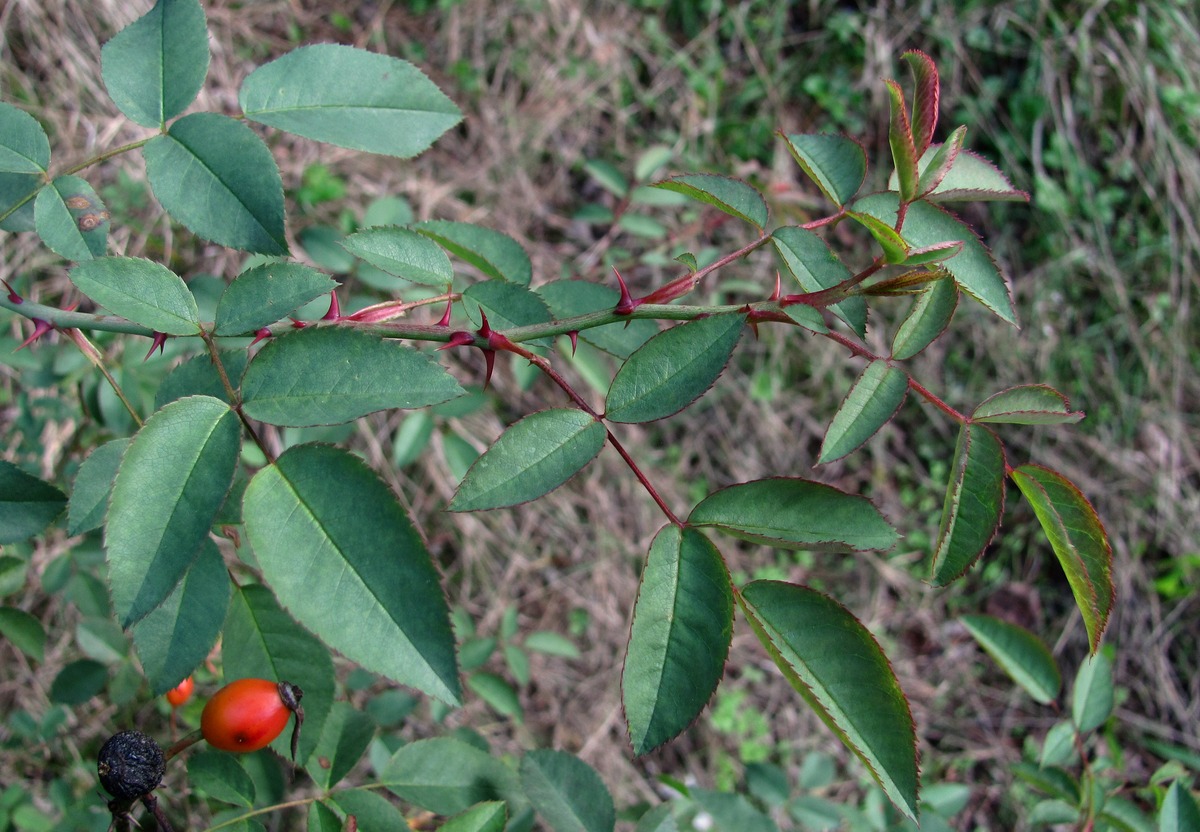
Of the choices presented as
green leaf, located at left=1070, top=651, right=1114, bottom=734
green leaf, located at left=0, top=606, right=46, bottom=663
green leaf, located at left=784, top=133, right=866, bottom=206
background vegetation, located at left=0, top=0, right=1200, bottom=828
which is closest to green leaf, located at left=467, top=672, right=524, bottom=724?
background vegetation, located at left=0, top=0, right=1200, bottom=828

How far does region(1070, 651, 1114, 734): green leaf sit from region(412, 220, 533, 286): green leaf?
991 millimetres

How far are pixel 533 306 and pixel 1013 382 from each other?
2498 millimetres

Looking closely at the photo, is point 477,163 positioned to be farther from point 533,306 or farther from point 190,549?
point 190,549

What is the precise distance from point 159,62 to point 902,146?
2.45 ft

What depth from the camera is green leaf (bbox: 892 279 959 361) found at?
30.3 inches

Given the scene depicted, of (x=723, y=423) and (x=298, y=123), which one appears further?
(x=723, y=423)

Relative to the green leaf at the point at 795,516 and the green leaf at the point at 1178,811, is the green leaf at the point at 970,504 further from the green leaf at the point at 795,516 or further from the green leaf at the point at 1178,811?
the green leaf at the point at 1178,811

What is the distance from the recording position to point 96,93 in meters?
2.49

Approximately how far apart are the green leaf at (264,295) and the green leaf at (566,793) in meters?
0.60

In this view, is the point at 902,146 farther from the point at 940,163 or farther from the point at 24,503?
the point at 24,503

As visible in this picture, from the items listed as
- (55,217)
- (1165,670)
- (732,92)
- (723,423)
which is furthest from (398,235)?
(1165,670)

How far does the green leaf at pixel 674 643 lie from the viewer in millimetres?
658

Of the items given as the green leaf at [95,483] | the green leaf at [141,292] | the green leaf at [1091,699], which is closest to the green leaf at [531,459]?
the green leaf at [141,292]

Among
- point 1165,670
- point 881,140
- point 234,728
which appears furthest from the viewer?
point 881,140
